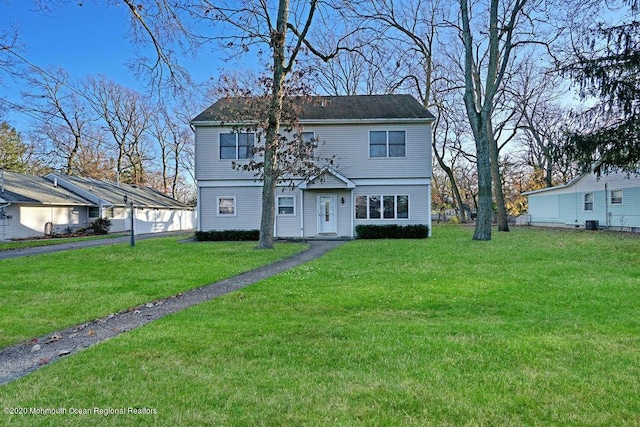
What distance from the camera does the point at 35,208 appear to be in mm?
25688

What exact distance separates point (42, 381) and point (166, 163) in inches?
1897

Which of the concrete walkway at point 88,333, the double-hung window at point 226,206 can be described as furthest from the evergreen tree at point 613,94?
the double-hung window at point 226,206

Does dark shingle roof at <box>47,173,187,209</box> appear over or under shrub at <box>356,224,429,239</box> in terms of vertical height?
over

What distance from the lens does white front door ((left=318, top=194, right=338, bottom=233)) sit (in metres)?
20.6

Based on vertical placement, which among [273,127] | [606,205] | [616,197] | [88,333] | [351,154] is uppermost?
[273,127]

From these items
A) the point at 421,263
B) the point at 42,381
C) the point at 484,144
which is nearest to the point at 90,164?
the point at 484,144

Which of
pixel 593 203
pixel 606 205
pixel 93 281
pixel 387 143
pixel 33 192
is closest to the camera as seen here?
pixel 93 281

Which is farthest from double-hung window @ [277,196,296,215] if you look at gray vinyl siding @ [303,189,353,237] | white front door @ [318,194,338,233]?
white front door @ [318,194,338,233]

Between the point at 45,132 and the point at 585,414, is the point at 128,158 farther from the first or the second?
the point at 585,414

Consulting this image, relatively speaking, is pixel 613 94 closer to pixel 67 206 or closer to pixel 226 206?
pixel 226 206

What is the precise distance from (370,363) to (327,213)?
55.8ft

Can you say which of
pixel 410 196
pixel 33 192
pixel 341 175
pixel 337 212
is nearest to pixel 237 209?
pixel 337 212

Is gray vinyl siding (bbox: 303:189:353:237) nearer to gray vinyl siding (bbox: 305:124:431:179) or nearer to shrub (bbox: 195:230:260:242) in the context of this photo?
gray vinyl siding (bbox: 305:124:431:179)

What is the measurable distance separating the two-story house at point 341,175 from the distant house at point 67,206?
4795 millimetres
